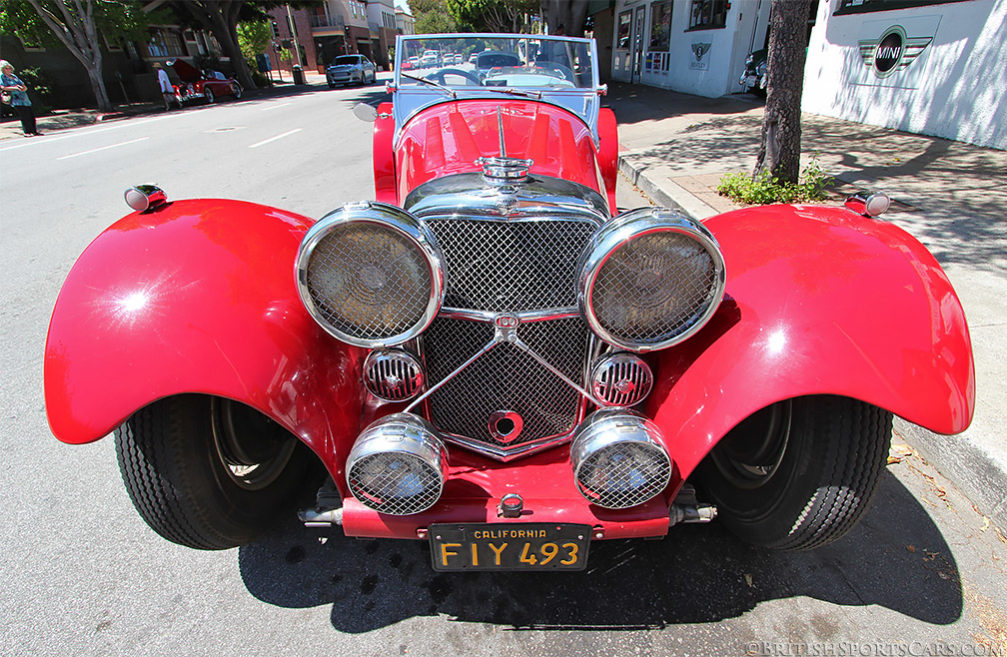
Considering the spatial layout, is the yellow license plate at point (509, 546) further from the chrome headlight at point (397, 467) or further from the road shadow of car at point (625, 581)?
the road shadow of car at point (625, 581)

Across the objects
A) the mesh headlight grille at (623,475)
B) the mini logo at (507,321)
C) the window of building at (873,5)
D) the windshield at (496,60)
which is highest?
the window of building at (873,5)

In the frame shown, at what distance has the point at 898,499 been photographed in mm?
2262

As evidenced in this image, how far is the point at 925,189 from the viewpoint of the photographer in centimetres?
525

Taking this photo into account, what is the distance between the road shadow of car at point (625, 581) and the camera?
1.81 m

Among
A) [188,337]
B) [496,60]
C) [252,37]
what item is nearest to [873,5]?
[496,60]

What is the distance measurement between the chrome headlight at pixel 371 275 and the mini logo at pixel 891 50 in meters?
8.92

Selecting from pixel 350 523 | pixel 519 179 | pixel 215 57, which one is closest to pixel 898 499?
pixel 519 179

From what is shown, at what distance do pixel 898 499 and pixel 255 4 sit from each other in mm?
37652

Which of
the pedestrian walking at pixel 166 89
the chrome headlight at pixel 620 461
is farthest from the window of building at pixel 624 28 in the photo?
the chrome headlight at pixel 620 461

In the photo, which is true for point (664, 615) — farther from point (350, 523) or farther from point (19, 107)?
point (19, 107)

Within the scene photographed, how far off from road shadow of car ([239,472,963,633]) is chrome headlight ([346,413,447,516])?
52cm

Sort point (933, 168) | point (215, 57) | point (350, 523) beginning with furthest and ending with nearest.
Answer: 1. point (215, 57)
2. point (933, 168)
3. point (350, 523)

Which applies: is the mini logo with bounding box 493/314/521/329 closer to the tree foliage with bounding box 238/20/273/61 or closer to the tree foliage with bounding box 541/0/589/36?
the tree foliage with bounding box 541/0/589/36

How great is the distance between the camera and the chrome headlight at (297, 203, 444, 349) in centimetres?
146
